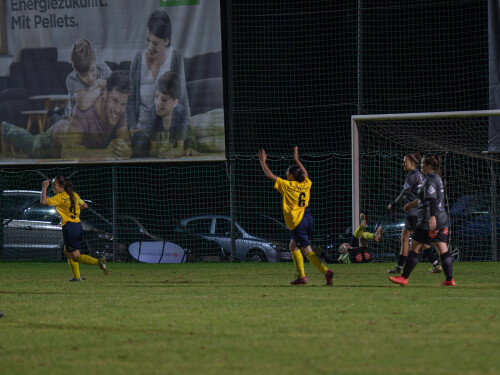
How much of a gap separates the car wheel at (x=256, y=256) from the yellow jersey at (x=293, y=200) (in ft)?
27.2

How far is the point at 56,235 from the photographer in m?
20.0

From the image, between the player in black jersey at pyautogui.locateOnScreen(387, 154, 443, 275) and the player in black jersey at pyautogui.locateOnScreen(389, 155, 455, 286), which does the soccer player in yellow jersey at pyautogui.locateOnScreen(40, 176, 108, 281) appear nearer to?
the player in black jersey at pyautogui.locateOnScreen(387, 154, 443, 275)

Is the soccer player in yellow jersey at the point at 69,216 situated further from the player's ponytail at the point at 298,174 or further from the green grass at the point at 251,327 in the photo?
the player's ponytail at the point at 298,174

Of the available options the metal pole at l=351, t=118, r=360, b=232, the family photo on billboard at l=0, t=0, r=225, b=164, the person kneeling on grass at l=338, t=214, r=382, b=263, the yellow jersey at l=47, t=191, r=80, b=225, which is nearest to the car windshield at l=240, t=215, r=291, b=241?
the person kneeling on grass at l=338, t=214, r=382, b=263

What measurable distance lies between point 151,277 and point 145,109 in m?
5.62

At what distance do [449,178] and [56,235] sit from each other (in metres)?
9.48

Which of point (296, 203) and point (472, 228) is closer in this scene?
point (296, 203)

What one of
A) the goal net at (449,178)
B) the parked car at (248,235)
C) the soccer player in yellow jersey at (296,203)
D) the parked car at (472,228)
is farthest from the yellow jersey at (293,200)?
the parked car at (248,235)

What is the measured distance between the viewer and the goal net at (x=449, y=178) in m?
17.8

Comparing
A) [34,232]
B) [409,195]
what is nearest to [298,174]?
[409,195]

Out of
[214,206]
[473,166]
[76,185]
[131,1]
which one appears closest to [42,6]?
[131,1]

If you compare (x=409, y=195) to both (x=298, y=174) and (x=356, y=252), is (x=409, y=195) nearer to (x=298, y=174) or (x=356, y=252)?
(x=298, y=174)

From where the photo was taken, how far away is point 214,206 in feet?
72.7

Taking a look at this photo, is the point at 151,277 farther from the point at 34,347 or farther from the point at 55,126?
the point at 34,347
